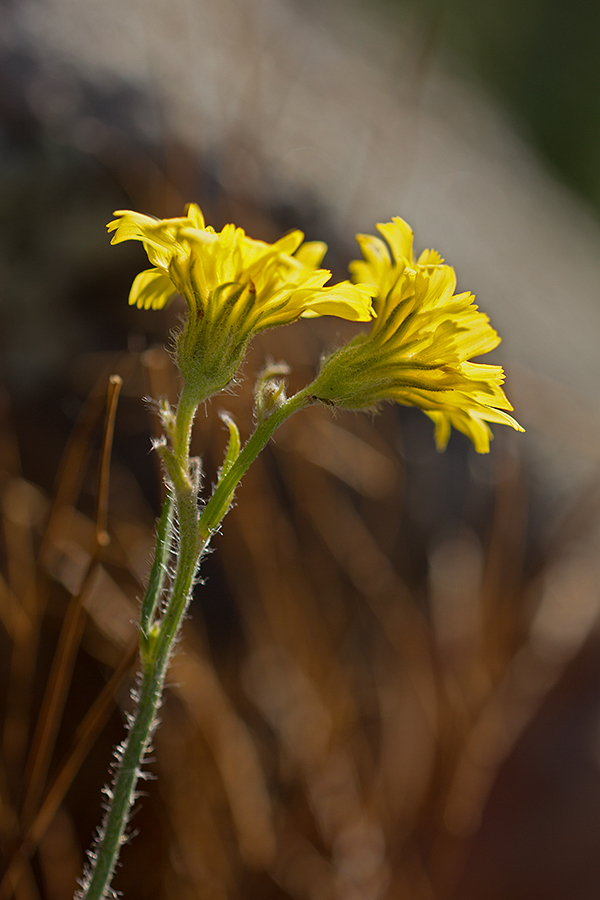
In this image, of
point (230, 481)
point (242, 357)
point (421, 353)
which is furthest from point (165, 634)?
point (421, 353)

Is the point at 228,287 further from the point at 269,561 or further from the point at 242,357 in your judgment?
the point at 269,561

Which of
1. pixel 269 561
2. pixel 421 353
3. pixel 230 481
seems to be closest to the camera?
pixel 230 481

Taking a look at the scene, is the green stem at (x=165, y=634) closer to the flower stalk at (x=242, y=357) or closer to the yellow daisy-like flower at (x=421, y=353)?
the flower stalk at (x=242, y=357)

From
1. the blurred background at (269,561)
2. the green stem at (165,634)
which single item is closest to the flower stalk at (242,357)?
the green stem at (165,634)

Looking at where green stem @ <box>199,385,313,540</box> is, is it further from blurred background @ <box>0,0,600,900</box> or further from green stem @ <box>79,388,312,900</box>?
blurred background @ <box>0,0,600,900</box>

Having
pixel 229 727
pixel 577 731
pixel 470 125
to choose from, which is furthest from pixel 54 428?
pixel 470 125

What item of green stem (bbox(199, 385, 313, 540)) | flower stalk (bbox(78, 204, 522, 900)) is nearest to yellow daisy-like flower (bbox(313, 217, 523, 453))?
flower stalk (bbox(78, 204, 522, 900))
